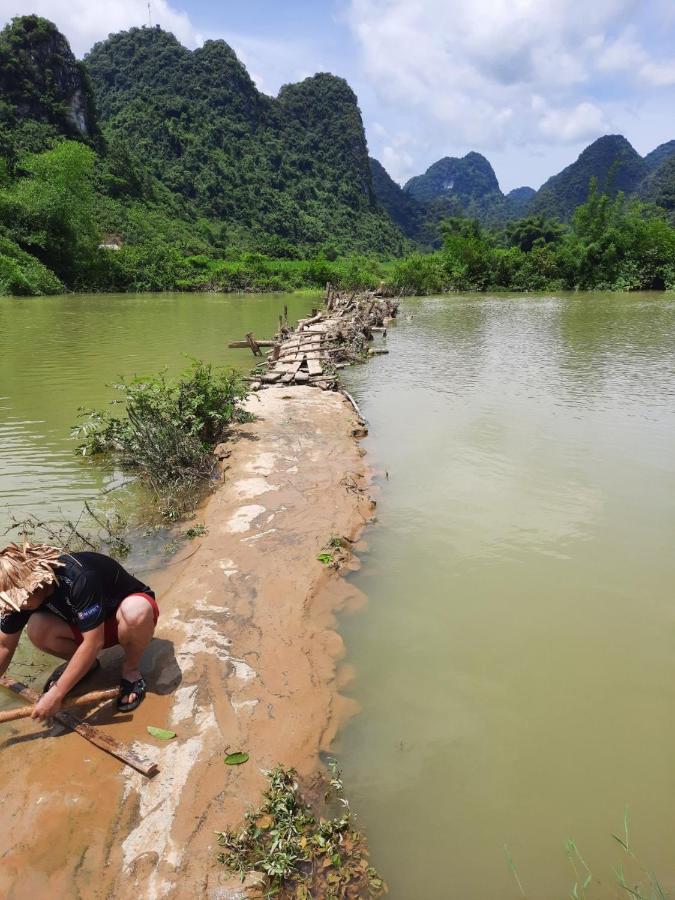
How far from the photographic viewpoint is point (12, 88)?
47.1 m

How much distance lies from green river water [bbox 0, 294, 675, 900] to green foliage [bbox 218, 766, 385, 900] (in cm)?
12

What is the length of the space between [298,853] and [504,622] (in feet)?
6.66

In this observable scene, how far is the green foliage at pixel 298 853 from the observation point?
6.54 ft

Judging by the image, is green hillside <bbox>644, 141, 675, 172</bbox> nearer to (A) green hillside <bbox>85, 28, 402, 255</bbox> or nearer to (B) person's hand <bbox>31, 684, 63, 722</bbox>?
(A) green hillside <bbox>85, 28, 402, 255</bbox>

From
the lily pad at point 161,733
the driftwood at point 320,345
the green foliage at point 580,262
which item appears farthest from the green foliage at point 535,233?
the lily pad at point 161,733

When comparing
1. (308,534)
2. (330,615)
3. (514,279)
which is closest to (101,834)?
(330,615)

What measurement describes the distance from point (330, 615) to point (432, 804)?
4.75ft

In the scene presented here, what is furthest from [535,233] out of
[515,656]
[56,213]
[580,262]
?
[515,656]

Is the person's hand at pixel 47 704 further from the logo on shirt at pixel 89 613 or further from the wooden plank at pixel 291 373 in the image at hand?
the wooden plank at pixel 291 373

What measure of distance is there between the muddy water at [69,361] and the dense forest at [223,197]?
11.5 meters

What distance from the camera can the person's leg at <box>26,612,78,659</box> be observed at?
2.73 m

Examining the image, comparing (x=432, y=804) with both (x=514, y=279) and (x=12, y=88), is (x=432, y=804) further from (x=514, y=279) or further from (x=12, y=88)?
(x=12, y=88)

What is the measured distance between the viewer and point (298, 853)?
6.77 feet

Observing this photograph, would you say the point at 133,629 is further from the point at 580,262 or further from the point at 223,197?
the point at 223,197
